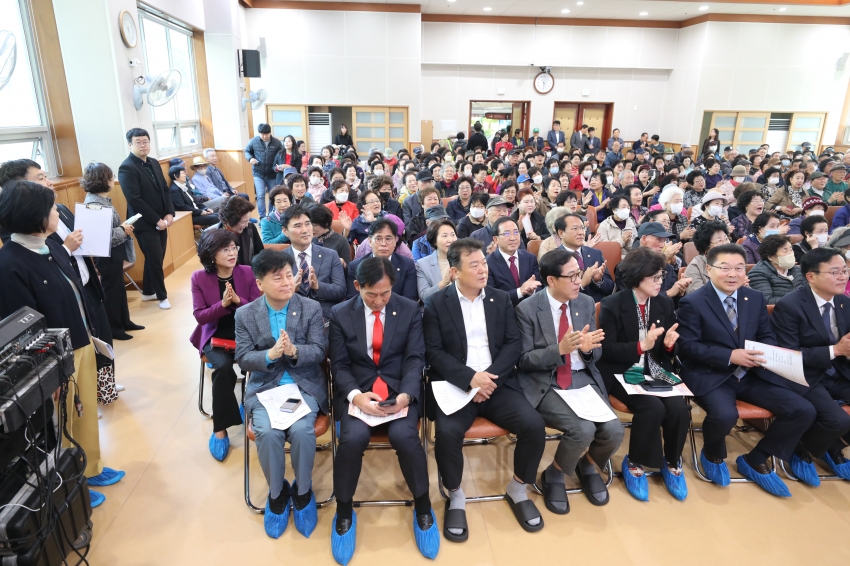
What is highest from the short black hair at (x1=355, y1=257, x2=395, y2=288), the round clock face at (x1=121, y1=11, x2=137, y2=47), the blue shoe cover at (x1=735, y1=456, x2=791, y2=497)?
the round clock face at (x1=121, y1=11, x2=137, y2=47)

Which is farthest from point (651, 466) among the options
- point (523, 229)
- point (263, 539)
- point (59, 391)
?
point (59, 391)

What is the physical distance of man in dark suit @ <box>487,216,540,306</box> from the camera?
3398 millimetres

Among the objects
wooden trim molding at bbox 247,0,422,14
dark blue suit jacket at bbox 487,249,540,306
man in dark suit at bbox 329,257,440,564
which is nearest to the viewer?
man in dark suit at bbox 329,257,440,564

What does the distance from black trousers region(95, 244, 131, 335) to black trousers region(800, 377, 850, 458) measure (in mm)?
5072

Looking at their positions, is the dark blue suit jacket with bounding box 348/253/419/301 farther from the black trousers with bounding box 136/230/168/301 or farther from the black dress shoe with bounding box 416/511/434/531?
the black trousers with bounding box 136/230/168/301

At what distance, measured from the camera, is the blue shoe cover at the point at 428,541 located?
2264mm

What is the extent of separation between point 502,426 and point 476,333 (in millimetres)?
501

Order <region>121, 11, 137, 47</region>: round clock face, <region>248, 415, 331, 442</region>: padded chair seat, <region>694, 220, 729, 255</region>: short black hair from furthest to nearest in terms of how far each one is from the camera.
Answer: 1. <region>121, 11, 137, 47</region>: round clock face
2. <region>694, 220, 729, 255</region>: short black hair
3. <region>248, 415, 331, 442</region>: padded chair seat

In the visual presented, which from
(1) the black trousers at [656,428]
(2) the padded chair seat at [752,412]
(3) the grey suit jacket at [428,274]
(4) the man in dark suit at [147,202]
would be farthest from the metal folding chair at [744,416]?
(4) the man in dark suit at [147,202]

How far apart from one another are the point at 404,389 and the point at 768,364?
6.45 ft

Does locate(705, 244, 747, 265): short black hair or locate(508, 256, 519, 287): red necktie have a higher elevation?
locate(705, 244, 747, 265): short black hair

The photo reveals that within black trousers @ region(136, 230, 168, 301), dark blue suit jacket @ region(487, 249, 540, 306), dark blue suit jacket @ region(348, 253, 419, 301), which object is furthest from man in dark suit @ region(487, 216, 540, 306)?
black trousers @ region(136, 230, 168, 301)

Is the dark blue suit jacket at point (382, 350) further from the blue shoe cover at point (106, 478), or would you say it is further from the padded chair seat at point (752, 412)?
the padded chair seat at point (752, 412)

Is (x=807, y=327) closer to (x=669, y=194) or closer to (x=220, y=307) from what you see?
(x=669, y=194)
